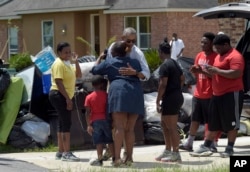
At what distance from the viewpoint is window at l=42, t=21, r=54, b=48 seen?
35.7m

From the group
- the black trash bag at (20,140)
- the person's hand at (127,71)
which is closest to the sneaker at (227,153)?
the person's hand at (127,71)

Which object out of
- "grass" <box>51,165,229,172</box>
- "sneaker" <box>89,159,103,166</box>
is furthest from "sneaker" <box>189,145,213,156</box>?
"sneaker" <box>89,159,103,166</box>

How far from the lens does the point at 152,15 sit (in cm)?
3169

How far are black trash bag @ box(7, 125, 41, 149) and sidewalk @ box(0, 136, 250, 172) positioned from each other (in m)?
0.42

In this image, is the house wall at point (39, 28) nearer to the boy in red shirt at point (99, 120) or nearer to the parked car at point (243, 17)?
the parked car at point (243, 17)

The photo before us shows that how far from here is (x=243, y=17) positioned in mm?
12977

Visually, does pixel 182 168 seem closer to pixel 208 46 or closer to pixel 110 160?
pixel 110 160

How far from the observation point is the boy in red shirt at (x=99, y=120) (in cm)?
1181

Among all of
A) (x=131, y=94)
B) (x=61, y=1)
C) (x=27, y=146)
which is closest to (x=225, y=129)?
(x=131, y=94)

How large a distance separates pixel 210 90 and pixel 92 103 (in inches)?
82.8

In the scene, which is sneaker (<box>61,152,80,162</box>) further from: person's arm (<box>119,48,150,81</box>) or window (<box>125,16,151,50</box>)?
window (<box>125,16,151,50</box>)

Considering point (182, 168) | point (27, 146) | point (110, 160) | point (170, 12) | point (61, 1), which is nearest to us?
point (182, 168)

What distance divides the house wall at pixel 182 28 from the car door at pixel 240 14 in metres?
17.1

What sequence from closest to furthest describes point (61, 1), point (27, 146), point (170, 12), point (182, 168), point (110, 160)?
point (182, 168), point (110, 160), point (27, 146), point (170, 12), point (61, 1)
